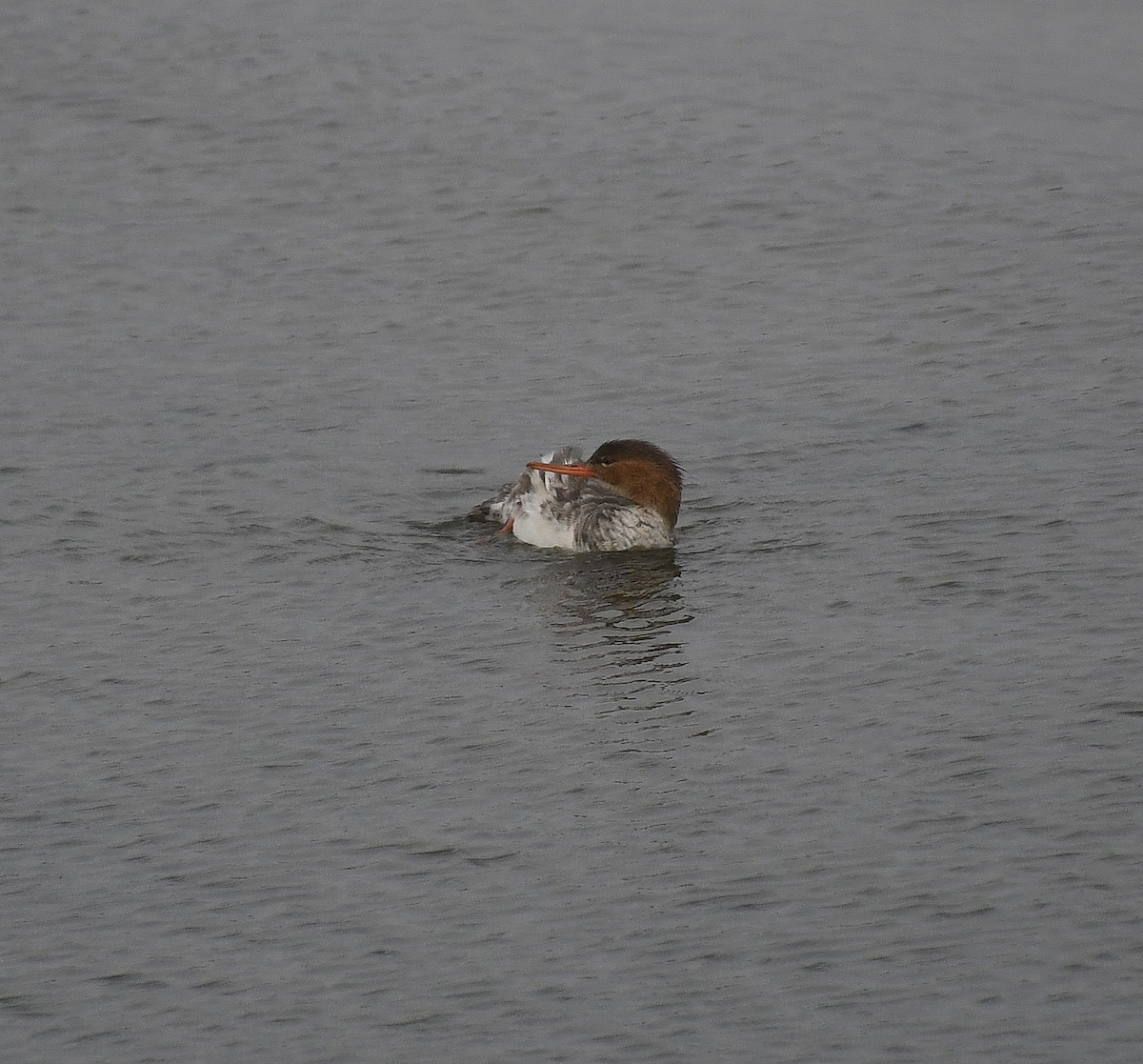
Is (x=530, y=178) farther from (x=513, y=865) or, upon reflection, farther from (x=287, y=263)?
(x=513, y=865)

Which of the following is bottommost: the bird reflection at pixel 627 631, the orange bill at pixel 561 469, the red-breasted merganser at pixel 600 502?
the bird reflection at pixel 627 631

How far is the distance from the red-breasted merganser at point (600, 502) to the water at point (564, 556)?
0.56 feet

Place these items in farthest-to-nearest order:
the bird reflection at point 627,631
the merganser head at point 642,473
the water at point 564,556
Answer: the merganser head at point 642,473, the bird reflection at point 627,631, the water at point 564,556

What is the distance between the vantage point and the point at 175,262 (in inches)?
672

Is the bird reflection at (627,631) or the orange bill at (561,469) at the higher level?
the orange bill at (561,469)

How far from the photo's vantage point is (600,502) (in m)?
12.7

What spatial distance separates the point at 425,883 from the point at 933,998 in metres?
2.09

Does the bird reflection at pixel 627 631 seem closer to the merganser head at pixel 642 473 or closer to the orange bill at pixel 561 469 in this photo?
the merganser head at pixel 642 473

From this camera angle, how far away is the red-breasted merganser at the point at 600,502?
1253 centimetres

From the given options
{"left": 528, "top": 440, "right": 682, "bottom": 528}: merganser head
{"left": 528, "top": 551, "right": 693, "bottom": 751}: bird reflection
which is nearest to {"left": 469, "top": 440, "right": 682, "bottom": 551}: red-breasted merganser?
{"left": 528, "top": 440, "right": 682, "bottom": 528}: merganser head

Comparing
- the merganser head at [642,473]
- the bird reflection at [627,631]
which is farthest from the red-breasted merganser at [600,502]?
the bird reflection at [627,631]

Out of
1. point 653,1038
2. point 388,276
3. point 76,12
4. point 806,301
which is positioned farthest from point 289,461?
point 76,12

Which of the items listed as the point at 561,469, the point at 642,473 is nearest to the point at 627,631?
the point at 642,473

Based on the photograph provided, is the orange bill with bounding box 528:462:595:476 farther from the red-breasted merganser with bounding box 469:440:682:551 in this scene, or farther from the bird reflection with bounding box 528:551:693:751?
the bird reflection with bounding box 528:551:693:751
